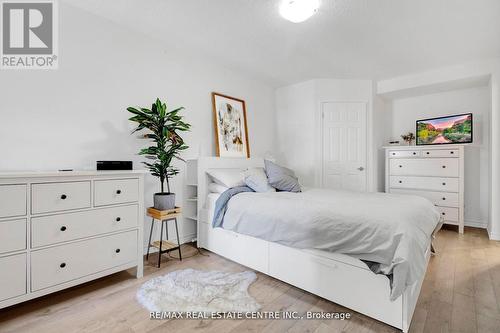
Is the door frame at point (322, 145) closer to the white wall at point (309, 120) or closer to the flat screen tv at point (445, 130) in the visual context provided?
the white wall at point (309, 120)

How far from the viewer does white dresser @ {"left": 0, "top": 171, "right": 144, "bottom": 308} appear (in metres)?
1.49

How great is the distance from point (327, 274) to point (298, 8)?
2.12 m

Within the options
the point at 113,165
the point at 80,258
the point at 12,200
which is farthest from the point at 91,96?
the point at 80,258

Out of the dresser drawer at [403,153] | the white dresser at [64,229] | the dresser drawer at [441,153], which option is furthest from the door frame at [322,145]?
the white dresser at [64,229]

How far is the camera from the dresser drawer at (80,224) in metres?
1.61

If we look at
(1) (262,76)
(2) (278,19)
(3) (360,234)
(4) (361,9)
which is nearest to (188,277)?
(3) (360,234)

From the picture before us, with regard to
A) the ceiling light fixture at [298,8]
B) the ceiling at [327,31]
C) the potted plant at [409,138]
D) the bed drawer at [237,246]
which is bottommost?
the bed drawer at [237,246]

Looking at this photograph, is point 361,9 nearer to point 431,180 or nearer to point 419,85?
point 419,85

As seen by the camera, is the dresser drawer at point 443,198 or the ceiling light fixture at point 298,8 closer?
the ceiling light fixture at point 298,8

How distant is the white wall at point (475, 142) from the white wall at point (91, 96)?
3944 millimetres

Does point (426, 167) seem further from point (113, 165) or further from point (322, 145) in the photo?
point (113, 165)

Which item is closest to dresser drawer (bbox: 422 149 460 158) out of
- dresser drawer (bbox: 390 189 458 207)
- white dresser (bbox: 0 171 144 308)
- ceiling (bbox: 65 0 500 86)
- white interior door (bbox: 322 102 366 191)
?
dresser drawer (bbox: 390 189 458 207)

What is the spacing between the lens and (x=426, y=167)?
3.63 m

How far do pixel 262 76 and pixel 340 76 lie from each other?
1237mm
